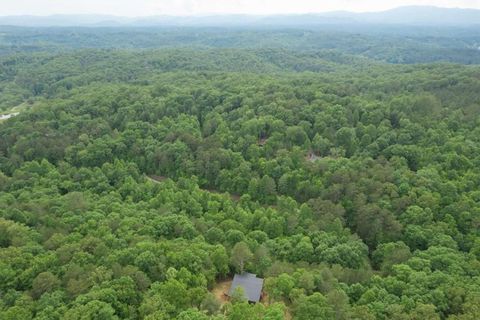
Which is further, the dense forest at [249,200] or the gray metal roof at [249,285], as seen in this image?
the gray metal roof at [249,285]

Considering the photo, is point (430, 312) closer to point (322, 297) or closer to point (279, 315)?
point (322, 297)

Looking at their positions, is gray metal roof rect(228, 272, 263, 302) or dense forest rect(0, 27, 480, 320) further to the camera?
gray metal roof rect(228, 272, 263, 302)

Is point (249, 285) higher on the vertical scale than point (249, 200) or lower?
higher

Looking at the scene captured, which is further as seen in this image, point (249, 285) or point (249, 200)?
point (249, 200)

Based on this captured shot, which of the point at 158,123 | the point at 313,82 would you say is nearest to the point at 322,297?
the point at 158,123
